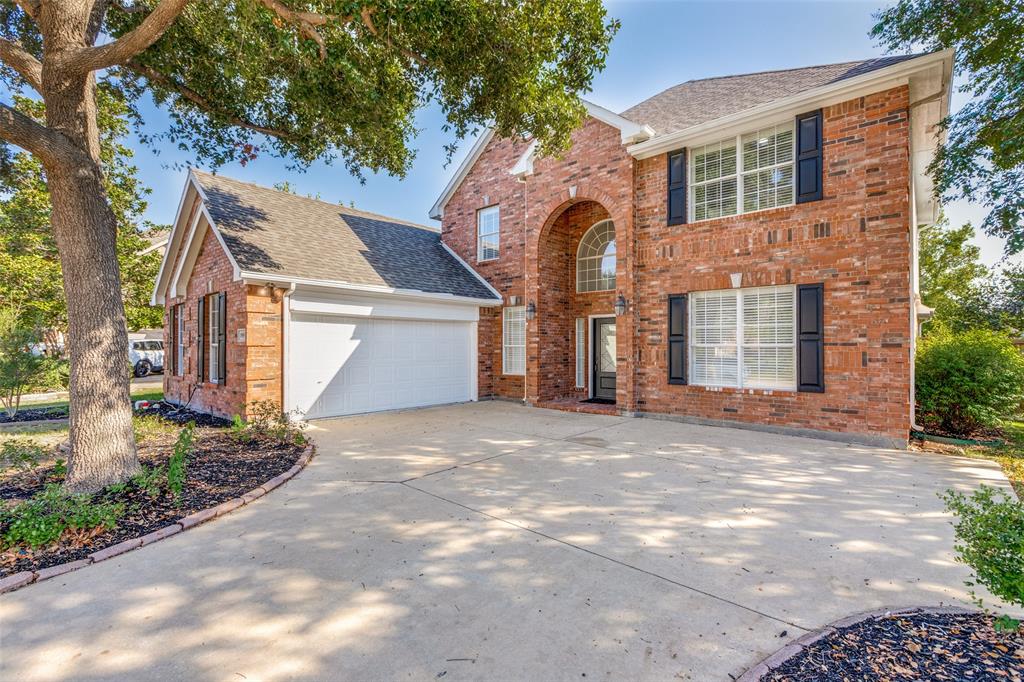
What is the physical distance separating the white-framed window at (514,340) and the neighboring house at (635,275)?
6 centimetres

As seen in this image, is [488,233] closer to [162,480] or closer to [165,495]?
[162,480]

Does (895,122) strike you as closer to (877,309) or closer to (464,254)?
(877,309)

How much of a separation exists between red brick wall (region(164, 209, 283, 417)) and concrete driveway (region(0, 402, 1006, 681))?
12.7 feet

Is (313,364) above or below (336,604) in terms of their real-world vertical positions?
above

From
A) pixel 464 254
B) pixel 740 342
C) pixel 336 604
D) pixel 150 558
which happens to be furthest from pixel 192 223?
pixel 740 342

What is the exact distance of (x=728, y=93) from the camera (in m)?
10.2

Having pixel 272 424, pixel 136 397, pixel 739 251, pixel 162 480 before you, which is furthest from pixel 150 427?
pixel 739 251

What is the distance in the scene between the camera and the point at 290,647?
2.53 m

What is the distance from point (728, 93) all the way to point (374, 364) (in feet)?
33.0

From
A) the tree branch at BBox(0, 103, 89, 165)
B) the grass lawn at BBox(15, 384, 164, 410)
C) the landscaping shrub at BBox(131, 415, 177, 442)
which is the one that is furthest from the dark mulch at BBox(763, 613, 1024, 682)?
the grass lawn at BBox(15, 384, 164, 410)

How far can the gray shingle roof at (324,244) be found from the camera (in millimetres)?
9398

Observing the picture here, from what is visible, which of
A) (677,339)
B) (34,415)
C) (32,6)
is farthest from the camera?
(34,415)

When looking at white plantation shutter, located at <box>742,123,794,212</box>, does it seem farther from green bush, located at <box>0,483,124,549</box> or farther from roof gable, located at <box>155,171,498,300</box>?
green bush, located at <box>0,483,124,549</box>

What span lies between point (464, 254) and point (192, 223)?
6.94m
